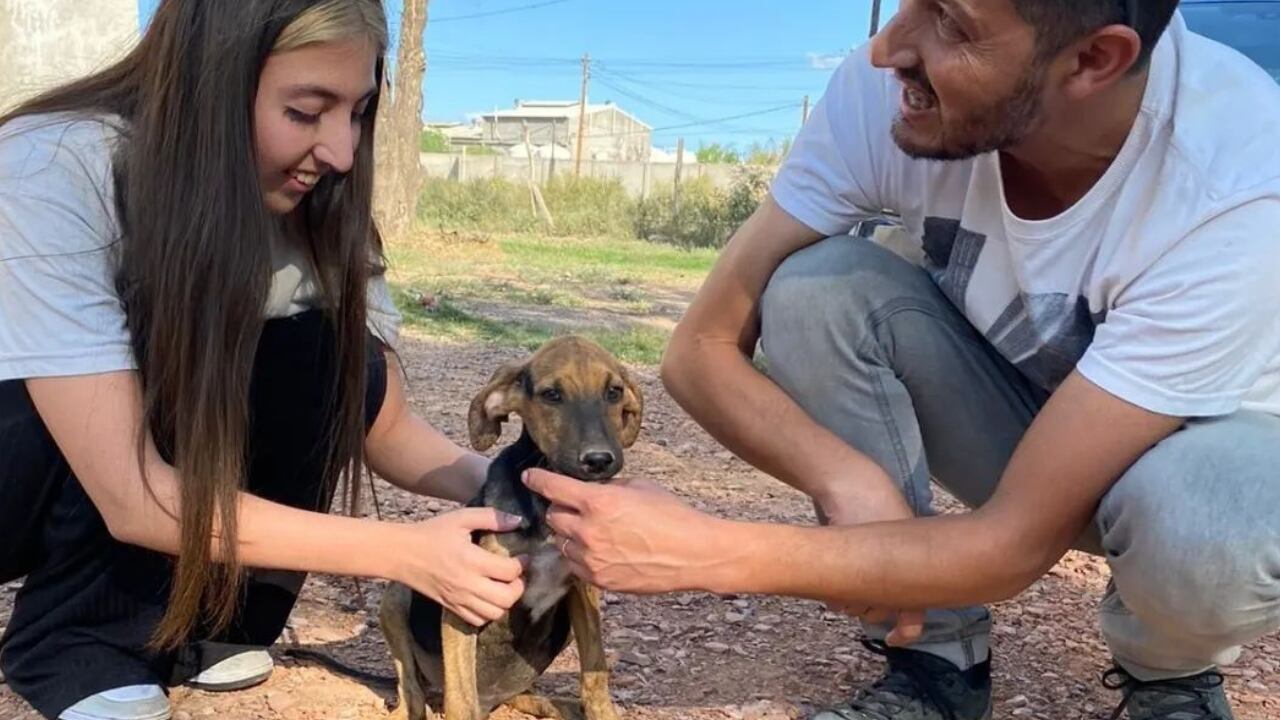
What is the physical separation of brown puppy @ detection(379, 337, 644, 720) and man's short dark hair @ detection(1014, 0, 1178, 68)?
4.44 ft

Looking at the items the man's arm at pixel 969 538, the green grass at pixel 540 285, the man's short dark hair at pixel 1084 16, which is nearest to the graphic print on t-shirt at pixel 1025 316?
the man's arm at pixel 969 538

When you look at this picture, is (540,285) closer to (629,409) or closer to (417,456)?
(417,456)

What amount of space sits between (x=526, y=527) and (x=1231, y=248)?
65.9 inches

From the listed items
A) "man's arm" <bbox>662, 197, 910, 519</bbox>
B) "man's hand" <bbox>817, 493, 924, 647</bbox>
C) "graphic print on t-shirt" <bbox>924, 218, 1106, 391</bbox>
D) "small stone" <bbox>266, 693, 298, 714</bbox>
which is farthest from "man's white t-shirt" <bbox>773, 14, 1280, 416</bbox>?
"small stone" <bbox>266, 693, 298, 714</bbox>

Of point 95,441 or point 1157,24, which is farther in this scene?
point 95,441

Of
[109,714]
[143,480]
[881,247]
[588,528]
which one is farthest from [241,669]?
[881,247]

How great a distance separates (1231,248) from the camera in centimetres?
230

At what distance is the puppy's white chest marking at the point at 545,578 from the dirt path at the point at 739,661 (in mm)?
449

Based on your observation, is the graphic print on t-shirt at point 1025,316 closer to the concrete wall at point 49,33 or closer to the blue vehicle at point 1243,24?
the blue vehicle at point 1243,24

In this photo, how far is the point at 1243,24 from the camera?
5.18 metres

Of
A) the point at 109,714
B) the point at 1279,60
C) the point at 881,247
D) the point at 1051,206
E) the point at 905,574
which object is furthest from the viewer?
the point at 1279,60

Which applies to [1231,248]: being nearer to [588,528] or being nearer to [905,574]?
[905,574]

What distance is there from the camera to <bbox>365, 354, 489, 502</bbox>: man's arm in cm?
341

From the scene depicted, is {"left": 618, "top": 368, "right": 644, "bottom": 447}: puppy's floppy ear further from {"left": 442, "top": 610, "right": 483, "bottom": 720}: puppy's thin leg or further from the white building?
the white building
